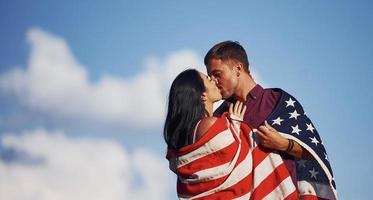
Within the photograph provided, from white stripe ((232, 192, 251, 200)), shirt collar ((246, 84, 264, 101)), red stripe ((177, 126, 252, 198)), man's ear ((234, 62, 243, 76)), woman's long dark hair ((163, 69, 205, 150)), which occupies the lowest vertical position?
white stripe ((232, 192, 251, 200))

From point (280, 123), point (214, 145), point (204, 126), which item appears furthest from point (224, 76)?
point (214, 145)

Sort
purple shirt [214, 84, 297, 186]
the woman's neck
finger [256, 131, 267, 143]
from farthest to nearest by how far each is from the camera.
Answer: purple shirt [214, 84, 297, 186] → the woman's neck → finger [256, 131, 267, 143]

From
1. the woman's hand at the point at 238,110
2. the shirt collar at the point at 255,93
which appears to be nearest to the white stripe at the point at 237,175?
the woman's hand at the point at 238,110

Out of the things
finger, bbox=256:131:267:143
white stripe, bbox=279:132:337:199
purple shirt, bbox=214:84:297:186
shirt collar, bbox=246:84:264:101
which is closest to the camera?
finger, bbox=256:131:267:143

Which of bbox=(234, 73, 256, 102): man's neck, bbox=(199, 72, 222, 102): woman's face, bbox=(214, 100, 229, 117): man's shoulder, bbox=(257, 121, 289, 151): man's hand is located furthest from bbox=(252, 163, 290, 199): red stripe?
bbox=(214, 100, 229, 117): man's shoulder

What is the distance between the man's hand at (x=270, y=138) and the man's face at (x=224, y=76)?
0.96 m

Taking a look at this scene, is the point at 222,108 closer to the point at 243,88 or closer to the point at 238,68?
the point at 243,88

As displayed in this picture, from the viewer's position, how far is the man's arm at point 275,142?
548cm

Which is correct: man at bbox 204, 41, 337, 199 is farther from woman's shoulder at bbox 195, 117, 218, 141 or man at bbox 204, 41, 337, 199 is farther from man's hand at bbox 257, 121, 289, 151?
woman's shoulder at bbox 195, 117, 218, 141

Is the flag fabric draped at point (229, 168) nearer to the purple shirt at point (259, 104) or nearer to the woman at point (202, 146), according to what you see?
the woman at point (202, 146)

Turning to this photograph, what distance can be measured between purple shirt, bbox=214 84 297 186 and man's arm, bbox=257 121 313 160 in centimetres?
12

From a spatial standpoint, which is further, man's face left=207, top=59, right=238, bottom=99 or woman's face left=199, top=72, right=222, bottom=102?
man's face left=207, top=59, right=238, bottom=99

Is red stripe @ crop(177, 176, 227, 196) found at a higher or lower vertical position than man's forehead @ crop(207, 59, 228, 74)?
lower

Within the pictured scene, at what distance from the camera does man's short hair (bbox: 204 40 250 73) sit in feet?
21.5
